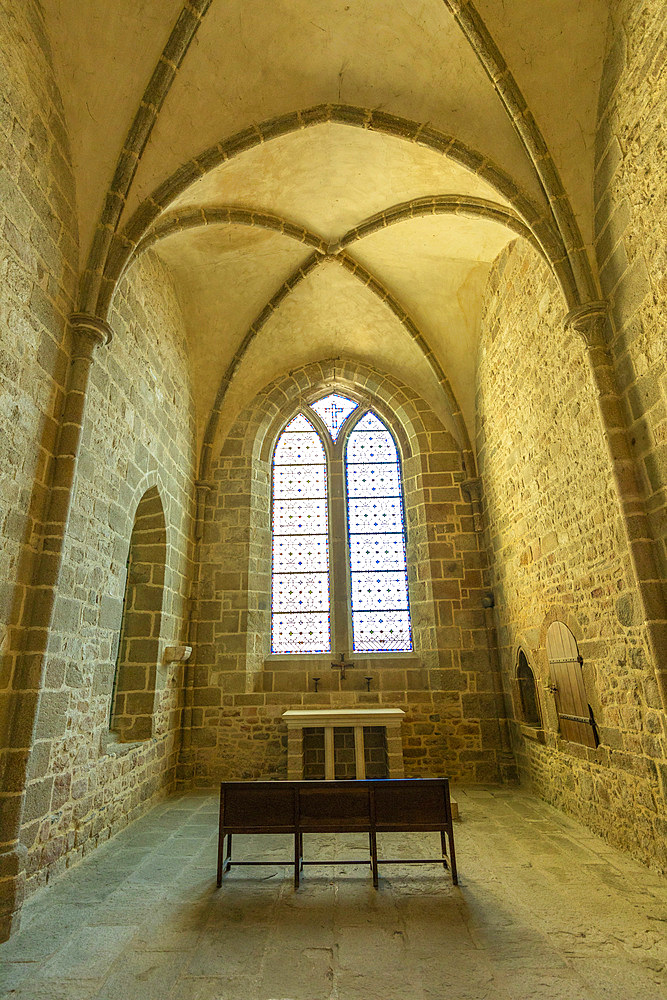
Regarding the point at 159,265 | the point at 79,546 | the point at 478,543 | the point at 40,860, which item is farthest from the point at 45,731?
the point at 478,543

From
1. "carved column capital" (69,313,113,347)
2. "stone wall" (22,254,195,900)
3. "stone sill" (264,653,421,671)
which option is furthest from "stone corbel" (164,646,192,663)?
"carved column capital" (69,313,113,347)

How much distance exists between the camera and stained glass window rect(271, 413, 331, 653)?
770cm

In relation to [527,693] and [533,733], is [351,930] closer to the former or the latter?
[533,733]

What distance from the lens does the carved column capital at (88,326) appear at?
174 inches

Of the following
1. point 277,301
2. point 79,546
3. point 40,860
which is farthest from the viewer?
point 277,301

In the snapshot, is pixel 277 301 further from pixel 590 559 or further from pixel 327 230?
pixel 590 559

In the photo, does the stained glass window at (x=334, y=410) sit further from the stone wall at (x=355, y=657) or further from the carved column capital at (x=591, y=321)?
the carved column capital at (x=591, y=321)

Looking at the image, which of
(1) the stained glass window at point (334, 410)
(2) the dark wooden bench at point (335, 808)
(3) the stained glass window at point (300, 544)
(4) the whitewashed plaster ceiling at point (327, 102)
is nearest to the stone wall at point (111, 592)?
(4) the whitewashed plaster ceiling at point (327, 102)

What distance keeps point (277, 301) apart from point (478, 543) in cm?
421

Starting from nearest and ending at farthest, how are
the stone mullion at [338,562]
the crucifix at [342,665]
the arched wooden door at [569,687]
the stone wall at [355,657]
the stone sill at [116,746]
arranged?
the arched wooden door at [569,687] < the stone sill at [116,746] < the stone wall at [355,657] < the crucifix at [342,665] < the stone mullion at [338,562]

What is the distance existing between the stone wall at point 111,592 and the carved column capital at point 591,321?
3887 mm

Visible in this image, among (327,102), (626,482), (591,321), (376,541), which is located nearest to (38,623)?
(626,482)

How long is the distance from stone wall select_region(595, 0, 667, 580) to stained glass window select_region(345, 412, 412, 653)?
4282 millimetres

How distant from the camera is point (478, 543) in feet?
25.1
